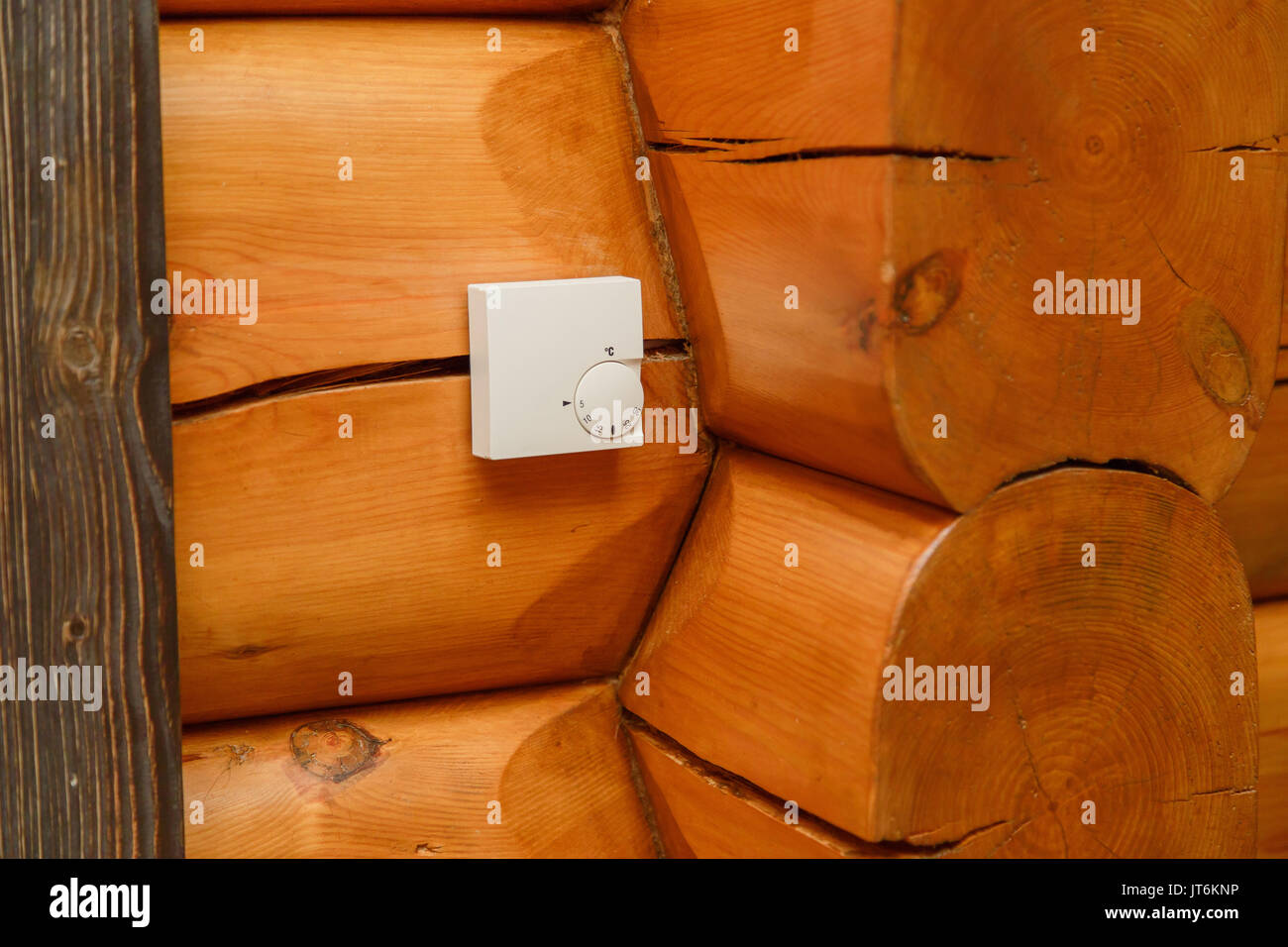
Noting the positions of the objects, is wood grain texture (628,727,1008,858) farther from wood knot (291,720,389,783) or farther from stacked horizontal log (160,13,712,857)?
wood knot (291,720,389,783)

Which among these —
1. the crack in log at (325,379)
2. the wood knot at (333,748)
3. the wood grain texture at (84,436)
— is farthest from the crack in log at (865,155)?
the wood knot at (333,748)

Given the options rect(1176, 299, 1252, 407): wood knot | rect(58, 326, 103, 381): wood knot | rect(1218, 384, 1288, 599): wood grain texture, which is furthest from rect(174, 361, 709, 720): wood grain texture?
rect(1218, 384, 1288, 599): wood grain texture

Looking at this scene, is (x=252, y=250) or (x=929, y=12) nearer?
(x=929, y=12)

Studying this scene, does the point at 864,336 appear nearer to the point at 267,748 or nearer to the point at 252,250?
the point at 252,250

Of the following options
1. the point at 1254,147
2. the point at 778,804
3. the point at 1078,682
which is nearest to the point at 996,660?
the point at 1078,682

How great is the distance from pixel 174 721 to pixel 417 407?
0.27 m

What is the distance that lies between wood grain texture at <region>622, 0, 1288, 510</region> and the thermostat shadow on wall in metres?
0.07

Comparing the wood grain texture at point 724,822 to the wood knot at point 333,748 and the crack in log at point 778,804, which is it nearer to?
the crack in log at point 778,804

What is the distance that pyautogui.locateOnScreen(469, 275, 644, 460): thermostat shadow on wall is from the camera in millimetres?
871

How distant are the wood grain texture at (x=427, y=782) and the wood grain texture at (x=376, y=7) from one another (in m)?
0.52

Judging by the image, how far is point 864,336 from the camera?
0.76 m

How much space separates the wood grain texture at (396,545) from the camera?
2.84 ft
